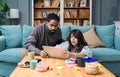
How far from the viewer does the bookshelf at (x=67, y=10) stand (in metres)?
6.49

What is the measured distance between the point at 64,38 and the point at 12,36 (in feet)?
3.11

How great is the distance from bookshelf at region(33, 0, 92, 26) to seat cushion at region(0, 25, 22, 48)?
7.12 ft

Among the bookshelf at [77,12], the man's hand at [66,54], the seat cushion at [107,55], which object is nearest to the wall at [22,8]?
the bookshelf at [77,12]

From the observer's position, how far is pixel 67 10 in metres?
6.55

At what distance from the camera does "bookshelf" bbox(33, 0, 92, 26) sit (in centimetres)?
649

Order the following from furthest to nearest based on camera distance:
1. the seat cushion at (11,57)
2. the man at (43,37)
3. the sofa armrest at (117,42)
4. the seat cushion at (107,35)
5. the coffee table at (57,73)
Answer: the seat cushion at (107,35), the sofa armrest at (117,42), the seat cushion at (11,57), the man at (43,37), the coffee table at (57,73)

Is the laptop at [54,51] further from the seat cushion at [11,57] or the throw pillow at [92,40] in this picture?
the throw pillow at [92,40]

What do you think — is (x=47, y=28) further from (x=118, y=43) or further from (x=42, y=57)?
(x=118, y=43)

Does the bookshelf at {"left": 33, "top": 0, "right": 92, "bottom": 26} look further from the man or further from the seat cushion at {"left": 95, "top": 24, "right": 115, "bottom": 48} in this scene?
the man

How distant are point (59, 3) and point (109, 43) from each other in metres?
2.54

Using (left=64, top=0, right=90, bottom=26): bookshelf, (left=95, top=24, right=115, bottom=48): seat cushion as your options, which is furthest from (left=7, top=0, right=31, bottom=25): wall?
(left=95, top=24, right=115, bottom=48): seat cushion

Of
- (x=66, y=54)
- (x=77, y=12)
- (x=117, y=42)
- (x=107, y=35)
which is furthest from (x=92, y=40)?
(x=77, y=12)

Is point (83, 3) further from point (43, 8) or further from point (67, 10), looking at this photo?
point (43, 8)

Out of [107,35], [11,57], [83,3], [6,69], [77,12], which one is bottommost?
[6,69]
